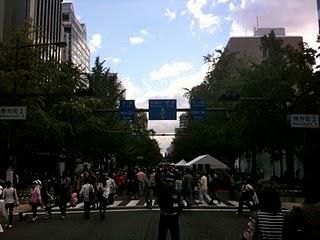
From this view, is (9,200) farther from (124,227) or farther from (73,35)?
(73,35)

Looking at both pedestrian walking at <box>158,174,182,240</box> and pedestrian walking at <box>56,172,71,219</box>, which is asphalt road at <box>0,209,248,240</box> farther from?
pedestrian walking at <box>158,174,182,240</box>

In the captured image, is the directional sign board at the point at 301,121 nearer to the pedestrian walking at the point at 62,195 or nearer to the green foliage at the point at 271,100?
the green foliage at the point at 271,100

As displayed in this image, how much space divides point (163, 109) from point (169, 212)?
2770 cm

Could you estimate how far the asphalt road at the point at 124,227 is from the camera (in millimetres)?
14414

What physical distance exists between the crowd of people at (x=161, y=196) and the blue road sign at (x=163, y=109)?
5.05m

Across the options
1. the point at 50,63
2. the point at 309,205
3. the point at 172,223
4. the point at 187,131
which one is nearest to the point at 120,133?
the point at 187,131

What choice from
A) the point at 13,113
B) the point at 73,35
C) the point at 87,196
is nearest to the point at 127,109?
the point at 13,113

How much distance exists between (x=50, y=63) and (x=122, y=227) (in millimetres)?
23742

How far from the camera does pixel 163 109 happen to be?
123 feet

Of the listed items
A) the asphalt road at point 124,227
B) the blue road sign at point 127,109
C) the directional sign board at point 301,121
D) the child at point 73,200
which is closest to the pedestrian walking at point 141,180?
the blue road sign at point 127,109

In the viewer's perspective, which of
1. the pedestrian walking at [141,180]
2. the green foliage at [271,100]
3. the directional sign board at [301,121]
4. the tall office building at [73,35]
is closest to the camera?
the directional sign board at [301,121]

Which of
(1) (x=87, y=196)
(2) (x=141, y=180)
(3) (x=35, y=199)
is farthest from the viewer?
(2) (x=141, y=180)

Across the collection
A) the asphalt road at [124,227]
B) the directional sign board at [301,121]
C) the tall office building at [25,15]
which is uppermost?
the tall office building at [25,15]

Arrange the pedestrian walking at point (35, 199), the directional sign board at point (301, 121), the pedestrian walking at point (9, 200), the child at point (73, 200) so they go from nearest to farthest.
→ 1. the pedestrian walking at point (9, 200)
2. the pedestrian walking at point (35, 199)
3. the directional sign board at point (301, 121)
4. the child at point (73, 200)
